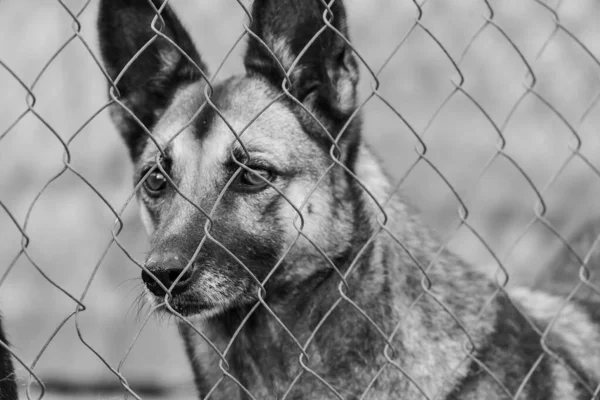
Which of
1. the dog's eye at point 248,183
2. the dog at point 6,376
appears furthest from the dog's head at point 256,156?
the dog at point 6,376

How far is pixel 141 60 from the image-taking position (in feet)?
11.6

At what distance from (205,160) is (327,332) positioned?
828 mm

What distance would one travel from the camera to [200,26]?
6.59 metres

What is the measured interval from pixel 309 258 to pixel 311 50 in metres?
0.82

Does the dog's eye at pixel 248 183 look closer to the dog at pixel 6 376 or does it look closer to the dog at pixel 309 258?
the dog at pixel 309 258

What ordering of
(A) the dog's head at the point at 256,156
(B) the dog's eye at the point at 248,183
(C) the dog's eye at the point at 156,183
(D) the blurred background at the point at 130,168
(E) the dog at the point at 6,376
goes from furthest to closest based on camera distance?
(D) the blurred background at the point at 130,168 < (C) the dog's eye at the point at 156,183 < (B) the dog's eye at the point at 248,183 < (A) the dog's head at the point at 256,156 < (E) the dog at the point at 6,376

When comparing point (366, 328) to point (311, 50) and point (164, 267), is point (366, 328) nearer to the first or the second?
point (164, 267)

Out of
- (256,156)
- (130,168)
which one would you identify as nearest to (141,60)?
(256,156)

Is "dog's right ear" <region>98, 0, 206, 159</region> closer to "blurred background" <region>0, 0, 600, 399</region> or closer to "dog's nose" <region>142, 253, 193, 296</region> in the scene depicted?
"dog's nose" <region>142, 253, 193, 296</region>

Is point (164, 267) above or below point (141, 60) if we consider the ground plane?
below

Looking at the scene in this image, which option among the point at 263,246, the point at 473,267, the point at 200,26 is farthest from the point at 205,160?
the point at 200,26

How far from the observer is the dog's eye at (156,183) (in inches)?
129

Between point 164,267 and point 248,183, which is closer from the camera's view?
point 164,267

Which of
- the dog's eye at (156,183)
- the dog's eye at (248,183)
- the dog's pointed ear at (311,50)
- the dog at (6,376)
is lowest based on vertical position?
the dog at (6,376)
